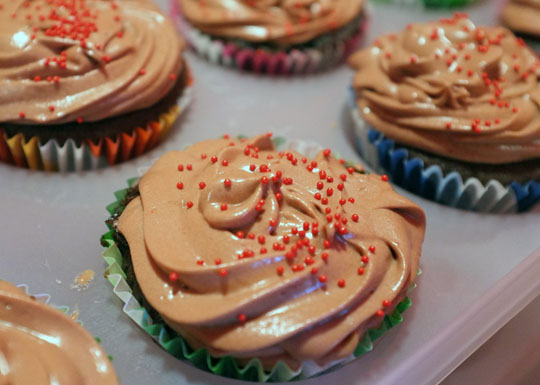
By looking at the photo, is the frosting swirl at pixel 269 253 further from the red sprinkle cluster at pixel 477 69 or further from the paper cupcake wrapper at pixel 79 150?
the red sprinkle cluster at pixel 477 69

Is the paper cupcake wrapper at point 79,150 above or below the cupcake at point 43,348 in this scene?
below

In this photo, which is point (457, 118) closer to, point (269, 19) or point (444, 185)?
point (444, 185)

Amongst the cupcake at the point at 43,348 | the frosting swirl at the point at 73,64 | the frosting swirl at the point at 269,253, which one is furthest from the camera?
the frosting swirl at the point at 73,64

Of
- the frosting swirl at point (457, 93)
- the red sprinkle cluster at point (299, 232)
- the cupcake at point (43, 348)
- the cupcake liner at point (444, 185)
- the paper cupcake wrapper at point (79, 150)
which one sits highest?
the frosting swirl at point (457, 93)

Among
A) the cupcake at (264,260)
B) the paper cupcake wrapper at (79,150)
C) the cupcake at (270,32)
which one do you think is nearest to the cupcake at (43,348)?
the cupcake at (264,260)

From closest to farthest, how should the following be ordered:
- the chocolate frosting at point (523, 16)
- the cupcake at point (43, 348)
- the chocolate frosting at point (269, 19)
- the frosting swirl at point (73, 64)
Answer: the cupcake at point (43, 348), the frosting swirl at point (73, 64), the chocolate frosting at point (269, 19), the chocolate frosting at point (523, 16)

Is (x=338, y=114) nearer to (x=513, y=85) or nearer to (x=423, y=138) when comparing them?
(x=423, y=138)

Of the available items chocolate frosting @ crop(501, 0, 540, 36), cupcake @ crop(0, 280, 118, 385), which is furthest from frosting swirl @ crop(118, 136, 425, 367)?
chocolate frosting @ crop(501, 0, 540, 36)
